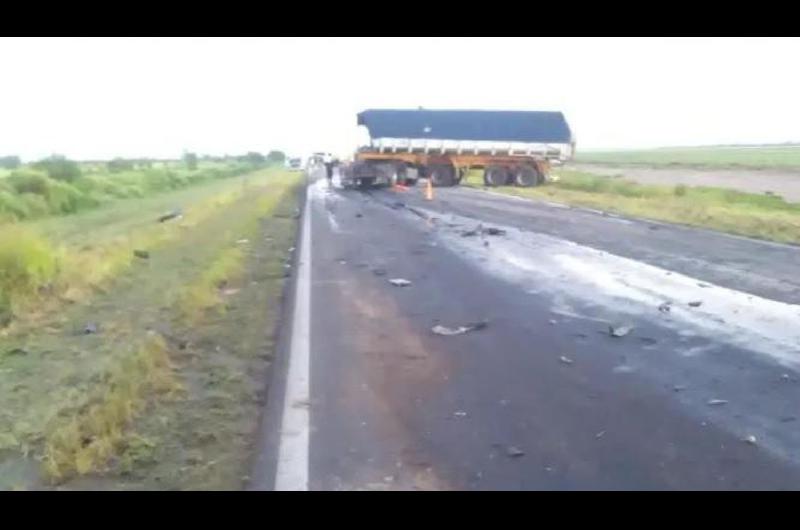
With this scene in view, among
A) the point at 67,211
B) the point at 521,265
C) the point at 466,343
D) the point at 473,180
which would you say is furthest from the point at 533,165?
the point at 466,343

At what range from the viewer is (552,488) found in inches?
199

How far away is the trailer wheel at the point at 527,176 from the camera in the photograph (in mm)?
47697

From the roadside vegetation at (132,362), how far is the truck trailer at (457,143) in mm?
27435

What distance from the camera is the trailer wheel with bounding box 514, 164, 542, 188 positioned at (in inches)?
1878

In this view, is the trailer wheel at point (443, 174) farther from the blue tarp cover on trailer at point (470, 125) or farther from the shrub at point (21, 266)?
the shrub at point (21, 266)

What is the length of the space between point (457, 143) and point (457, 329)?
37.4 m

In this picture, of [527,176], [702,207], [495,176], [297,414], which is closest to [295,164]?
[495,176]

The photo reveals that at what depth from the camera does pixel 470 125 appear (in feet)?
154

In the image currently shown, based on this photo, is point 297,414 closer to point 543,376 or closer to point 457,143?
point 543,376

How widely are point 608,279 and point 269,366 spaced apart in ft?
22.2

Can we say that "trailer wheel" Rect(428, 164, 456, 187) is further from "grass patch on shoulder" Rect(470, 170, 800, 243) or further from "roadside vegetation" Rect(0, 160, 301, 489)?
"roadside vegetation" Rect(0, 160, 301, 489)

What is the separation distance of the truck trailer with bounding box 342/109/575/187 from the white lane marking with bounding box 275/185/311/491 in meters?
35.1

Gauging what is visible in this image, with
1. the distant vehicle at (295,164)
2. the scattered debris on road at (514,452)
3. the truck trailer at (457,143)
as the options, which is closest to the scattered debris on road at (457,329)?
the scattered debris on road at (514,452)
